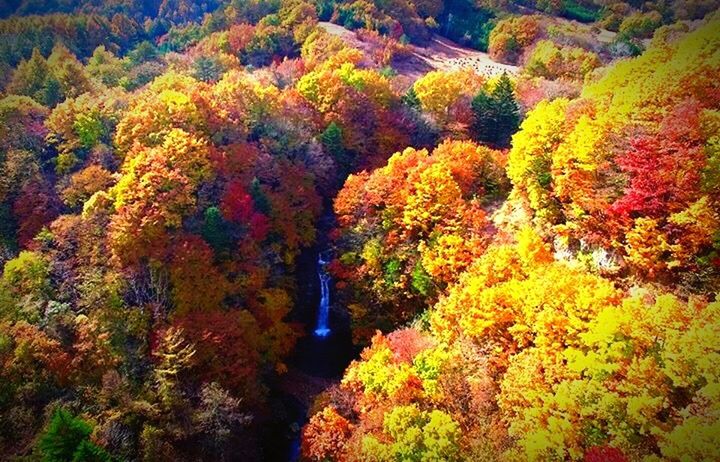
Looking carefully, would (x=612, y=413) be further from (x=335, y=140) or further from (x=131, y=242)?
(x=335, y=140)

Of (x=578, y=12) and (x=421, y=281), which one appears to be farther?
(x=578, y=12)

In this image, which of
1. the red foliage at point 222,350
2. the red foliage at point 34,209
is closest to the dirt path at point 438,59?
the red foliage at point 34,209

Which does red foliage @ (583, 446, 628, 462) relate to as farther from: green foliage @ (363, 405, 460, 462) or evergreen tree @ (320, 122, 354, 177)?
evergreen tree @ (320, 122, 354, 177)

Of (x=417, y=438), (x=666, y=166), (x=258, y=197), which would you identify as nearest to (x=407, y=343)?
(x=417, y=438)

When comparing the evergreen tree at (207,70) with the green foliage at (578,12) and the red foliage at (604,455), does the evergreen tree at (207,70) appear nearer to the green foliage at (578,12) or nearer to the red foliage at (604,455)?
the red foliage at (604,455)

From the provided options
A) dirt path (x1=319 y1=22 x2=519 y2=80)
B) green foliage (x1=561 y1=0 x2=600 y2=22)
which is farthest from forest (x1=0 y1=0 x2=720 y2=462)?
green foliage (x1=561 y1=0 x2=600 y2=22)

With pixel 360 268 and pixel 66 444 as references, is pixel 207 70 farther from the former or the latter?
pixel 66 444

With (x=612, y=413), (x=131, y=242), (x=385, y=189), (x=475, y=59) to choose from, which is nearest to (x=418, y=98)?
(x=385, y=189)

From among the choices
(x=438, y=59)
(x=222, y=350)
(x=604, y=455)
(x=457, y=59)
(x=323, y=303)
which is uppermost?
(x=604, y=455)
